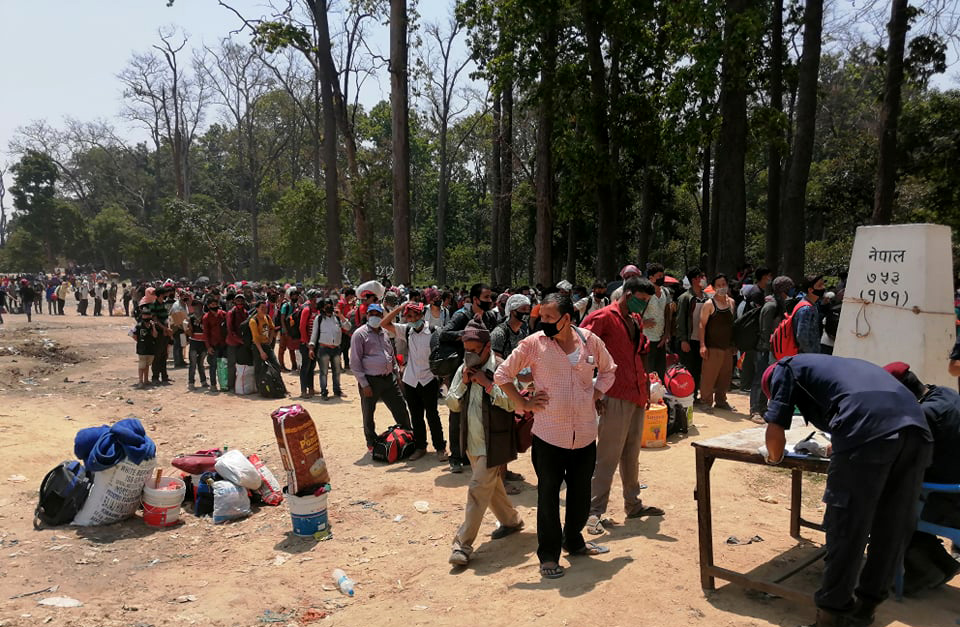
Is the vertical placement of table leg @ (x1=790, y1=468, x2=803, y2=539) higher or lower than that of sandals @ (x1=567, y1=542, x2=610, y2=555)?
higher

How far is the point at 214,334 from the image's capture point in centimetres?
1301

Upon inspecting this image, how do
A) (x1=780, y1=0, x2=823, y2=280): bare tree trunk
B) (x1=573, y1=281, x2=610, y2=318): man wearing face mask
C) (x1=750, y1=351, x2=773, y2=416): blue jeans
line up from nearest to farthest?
(x1=750, y1=351, x2=773, y2=416): blue jeans < (x1=573, y1=281, x2=610, y2=318): man wearing face mask < (x1=780, y1=0, x2=823, y2=280): bare tree trunk

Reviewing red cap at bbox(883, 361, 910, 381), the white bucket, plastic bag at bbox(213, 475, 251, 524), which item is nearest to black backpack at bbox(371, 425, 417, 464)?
plastic bag at bbox(213, 475, 251, 524)

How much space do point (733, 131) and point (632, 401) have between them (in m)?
11.4

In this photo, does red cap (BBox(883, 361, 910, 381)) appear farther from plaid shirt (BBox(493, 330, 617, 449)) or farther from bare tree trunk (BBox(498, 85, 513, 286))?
bare tree trunk (BBox(498, 85, 513, 286))

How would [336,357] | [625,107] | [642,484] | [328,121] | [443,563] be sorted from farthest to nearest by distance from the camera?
[328,121] → [625,107] → [336,357] → [642,484] → [443,563]

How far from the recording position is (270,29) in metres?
22.4

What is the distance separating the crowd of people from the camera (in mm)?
3455

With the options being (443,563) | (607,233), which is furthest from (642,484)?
(607,233)

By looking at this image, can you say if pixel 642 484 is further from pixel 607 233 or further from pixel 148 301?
pixel 607 233

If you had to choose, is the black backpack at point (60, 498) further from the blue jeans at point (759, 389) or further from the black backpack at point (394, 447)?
the blue jeans at point (759, 389)

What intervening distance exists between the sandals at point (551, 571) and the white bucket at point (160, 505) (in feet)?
13.4

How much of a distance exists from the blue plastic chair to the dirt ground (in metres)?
0.14

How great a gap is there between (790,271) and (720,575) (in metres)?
13.6
